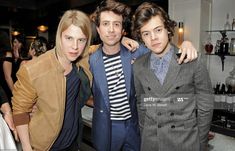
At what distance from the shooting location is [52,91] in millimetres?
1588

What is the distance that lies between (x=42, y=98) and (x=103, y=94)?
454 millimetres

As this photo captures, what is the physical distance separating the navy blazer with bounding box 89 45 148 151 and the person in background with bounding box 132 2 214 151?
218 millimetres

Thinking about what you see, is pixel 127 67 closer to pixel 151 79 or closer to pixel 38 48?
pixel 151 79

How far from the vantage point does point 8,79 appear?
3484 mm

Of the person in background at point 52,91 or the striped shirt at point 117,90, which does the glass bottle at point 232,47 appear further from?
the person in background at point 52,91

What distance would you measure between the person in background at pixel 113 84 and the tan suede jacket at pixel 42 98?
34 centimetres

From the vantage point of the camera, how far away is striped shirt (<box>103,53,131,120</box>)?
1.86 m

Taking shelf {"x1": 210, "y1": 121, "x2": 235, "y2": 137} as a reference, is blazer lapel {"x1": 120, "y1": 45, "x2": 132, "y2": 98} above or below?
above

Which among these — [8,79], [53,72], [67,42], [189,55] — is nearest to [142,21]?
[189,55]

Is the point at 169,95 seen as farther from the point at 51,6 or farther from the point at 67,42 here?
the point at 51,6

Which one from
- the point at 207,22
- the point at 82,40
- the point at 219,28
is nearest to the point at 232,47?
the point at 219,28

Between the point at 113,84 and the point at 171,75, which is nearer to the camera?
the point at 171,75

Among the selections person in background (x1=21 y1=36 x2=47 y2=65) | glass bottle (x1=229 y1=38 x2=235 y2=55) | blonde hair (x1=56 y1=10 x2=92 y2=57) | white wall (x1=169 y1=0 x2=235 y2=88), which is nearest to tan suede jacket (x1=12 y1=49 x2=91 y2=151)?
blonde hair (x1=56 y1=10 x2=92 y2=57)

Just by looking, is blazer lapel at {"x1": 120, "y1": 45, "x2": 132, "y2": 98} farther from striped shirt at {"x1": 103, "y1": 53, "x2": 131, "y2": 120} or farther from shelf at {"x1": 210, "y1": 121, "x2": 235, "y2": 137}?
shelf at {"x1": 210, "y1": 121, "x2": 235, "y2": 137}
